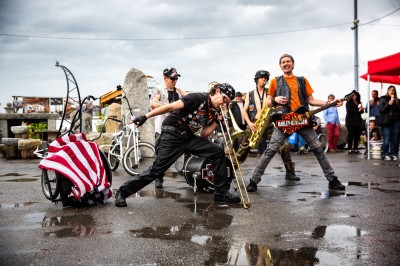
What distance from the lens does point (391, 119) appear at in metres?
12.4

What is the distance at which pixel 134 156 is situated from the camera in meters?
9.16

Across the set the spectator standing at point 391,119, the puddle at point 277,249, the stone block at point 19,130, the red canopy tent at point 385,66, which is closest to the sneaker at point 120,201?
the puddle at point 277,249

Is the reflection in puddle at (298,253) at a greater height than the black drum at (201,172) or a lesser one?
lesser

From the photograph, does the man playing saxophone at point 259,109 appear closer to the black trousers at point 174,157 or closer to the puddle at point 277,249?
the black trousers at point 174,157

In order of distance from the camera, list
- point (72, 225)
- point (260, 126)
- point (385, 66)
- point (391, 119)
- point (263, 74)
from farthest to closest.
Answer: point (391, 119), point (385, 66), point (263, 74), point (260, 126), point (72, 225)

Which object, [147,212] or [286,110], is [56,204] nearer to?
[147,212]

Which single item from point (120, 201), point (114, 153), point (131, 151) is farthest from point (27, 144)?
point (120, 201)

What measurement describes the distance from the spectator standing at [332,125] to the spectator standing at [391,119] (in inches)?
118

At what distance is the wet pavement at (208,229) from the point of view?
3496mm

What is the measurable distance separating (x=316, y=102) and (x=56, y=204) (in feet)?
14.6

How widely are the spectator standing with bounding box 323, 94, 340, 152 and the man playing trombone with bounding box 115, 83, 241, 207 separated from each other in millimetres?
10533

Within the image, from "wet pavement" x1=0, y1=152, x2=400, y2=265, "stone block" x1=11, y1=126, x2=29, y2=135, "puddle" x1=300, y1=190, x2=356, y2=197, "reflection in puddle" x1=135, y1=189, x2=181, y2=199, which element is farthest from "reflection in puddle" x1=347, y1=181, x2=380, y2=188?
"stone block" x1=11, y1=126, x2=29, y2=135

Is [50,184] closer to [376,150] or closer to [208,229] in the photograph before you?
[208,229]

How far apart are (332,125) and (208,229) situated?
1250 cm
